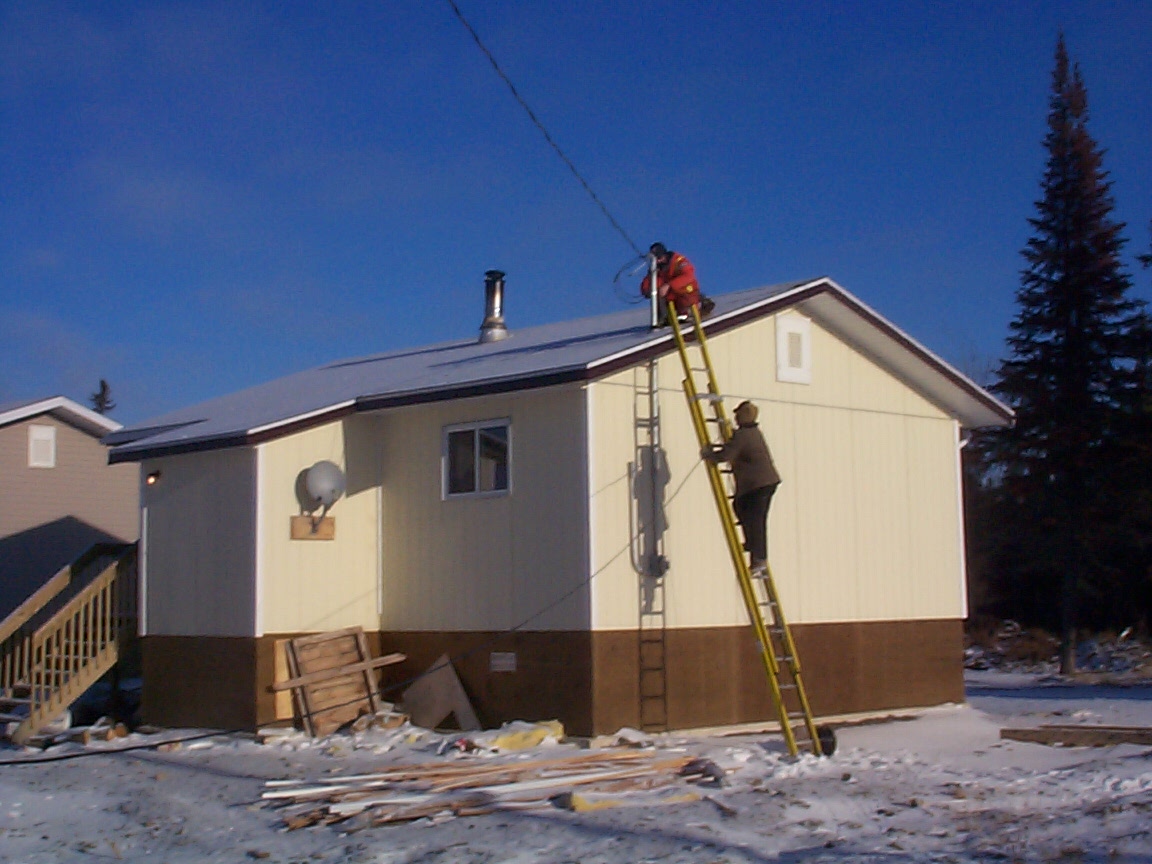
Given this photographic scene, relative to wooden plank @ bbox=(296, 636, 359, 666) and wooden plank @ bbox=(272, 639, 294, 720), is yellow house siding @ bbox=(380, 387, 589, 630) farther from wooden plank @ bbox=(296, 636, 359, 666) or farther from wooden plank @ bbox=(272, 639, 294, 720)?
wooden plank @ bbox=(272, 639, 294, 720)

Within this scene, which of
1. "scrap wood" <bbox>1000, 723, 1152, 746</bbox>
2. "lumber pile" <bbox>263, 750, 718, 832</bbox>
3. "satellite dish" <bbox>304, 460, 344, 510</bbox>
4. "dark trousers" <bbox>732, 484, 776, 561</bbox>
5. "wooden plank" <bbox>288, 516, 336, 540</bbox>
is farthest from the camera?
"wooden plank" <bbox>288, 516, 336, 540</bbox>

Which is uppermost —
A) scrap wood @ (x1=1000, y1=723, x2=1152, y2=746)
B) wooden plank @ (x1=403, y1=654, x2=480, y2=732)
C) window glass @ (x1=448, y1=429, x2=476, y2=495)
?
window glass @ (x1=448, y1=429, x2=476, y2=495)

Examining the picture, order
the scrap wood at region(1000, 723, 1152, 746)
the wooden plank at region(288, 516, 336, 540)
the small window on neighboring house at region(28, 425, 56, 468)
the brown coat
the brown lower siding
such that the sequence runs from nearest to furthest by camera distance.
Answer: the brown coat, the scrap wood at region(1000, 723, 1152, 746), the brown lower siding, the wooden plank at region(288, 516, 336, 540), the small window on neighboring house at region(28, 425, 56, 468)

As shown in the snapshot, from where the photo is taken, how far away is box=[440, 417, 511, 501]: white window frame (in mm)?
15477

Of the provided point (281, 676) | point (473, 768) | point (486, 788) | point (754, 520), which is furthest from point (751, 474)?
point (281, 676)

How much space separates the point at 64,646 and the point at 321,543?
4.18 meters

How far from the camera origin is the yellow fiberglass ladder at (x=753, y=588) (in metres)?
13.4

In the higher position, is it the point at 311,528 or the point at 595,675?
the point at 311,528

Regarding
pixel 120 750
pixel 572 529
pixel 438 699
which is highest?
pixel 572 529

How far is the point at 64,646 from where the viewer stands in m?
17.9

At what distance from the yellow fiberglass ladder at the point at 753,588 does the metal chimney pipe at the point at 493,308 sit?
219 inches

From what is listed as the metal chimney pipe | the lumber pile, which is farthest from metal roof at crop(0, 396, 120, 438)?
the lumber pile

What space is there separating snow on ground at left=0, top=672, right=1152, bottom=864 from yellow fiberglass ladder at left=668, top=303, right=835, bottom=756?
1.18ft

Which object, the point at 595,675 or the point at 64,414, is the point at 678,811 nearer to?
the point at 595,675
